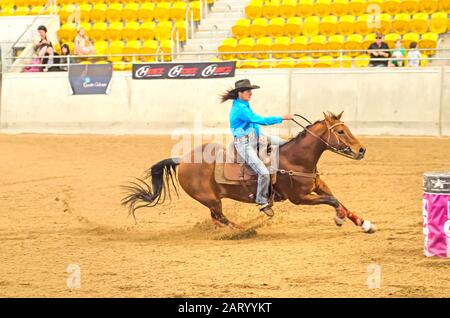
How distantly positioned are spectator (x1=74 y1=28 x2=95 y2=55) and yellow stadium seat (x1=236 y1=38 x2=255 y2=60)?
14.7 feet

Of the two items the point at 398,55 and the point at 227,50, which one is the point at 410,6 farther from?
the point at 227,50

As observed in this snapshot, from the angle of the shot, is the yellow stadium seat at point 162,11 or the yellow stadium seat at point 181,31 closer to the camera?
the yellow stadium seat at point 181,31

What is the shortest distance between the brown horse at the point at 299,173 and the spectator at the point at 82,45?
13.8 meters

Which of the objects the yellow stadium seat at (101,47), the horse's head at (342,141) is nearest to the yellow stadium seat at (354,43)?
the yellow stadium seat at (101,47)

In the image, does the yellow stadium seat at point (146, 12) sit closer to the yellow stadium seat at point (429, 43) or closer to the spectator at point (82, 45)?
the spectator at point (82, 45)

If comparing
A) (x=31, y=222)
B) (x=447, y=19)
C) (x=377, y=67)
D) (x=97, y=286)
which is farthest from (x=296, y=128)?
(x=97, y=286)

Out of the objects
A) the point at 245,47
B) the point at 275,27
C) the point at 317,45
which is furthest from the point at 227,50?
the point at 317,45

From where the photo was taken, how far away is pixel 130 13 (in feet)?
87.8

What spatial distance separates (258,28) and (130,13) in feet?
16.3

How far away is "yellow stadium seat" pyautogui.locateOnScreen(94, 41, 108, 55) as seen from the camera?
24.8m

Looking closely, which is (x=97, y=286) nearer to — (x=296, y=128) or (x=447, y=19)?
(x=296, y=128)

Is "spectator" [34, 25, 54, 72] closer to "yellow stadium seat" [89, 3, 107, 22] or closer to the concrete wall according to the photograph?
the concrete wall

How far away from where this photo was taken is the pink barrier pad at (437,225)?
8.66 m

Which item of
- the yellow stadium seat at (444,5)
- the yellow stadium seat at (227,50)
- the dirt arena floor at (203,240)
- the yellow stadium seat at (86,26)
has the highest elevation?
the yellow stadium seat at (444,5)
